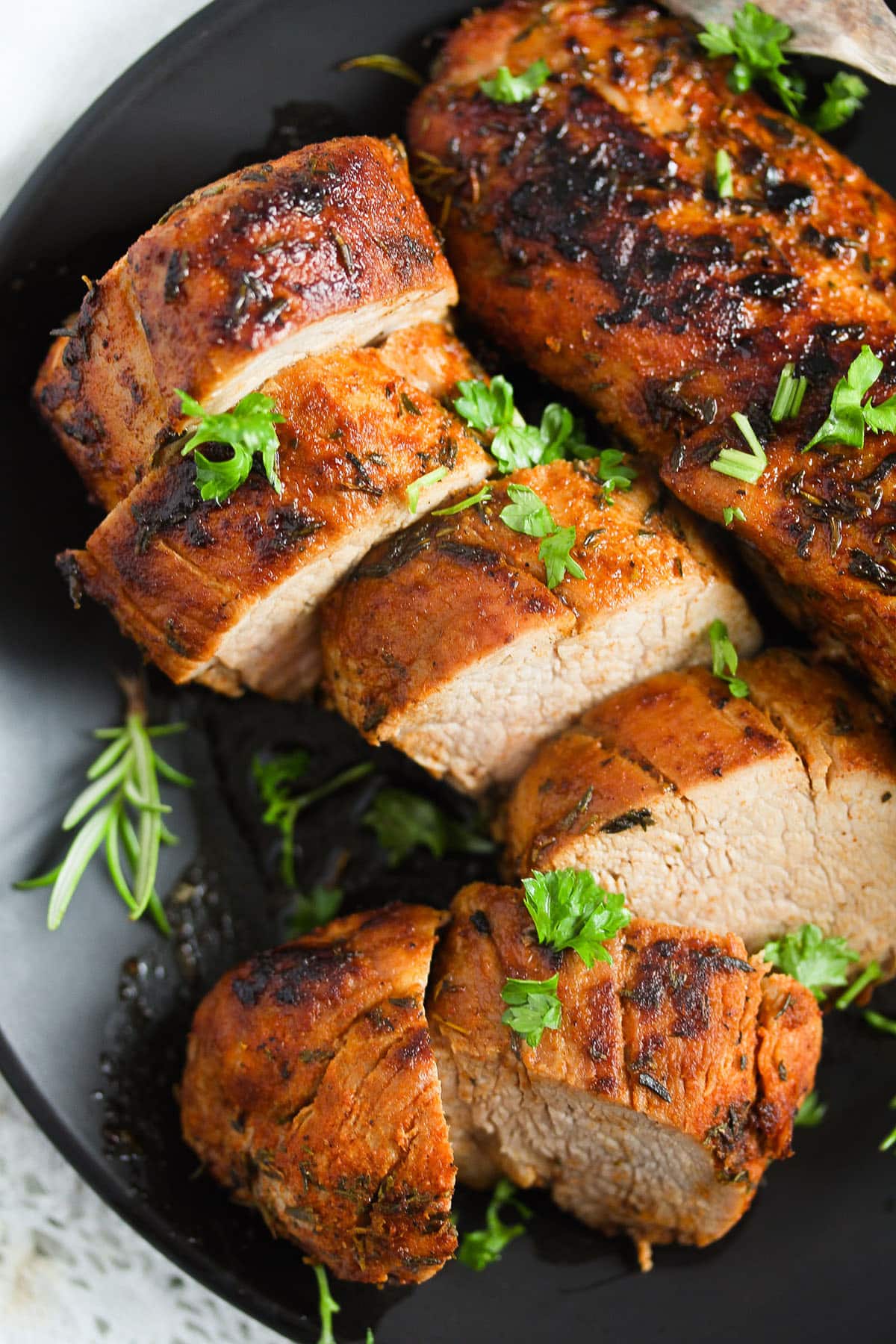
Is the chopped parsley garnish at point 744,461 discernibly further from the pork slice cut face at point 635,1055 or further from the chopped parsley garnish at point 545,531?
the pork slice cut face at point 635,1055

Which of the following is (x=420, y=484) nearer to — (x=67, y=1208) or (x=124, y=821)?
(x=124, y=821)

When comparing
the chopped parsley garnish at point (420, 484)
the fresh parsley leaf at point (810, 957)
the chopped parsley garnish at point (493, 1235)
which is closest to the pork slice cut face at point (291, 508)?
the chopped parsley garnish at point (420, 484)

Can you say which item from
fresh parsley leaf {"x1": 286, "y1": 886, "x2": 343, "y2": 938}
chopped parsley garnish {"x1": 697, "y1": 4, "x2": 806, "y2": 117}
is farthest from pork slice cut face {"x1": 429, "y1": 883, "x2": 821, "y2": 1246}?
chopped parsley garnish {"x1": 697, "y1": 4, "x2": 806, "y2": 117}

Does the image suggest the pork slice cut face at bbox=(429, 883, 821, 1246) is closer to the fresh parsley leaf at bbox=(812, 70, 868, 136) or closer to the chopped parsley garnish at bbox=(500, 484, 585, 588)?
the chopped parsley garnish at bbox=(500, 484, 585, 588)

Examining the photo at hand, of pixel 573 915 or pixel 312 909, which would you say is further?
pixel 312 909

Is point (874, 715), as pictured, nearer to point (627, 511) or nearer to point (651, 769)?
point (651, 769)

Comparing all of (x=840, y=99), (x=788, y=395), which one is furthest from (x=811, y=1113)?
(x=840, y=99)
